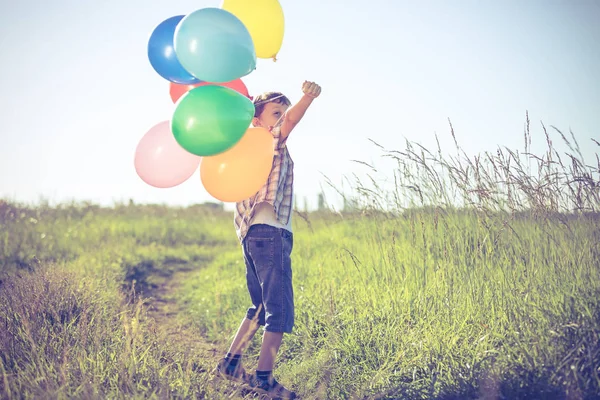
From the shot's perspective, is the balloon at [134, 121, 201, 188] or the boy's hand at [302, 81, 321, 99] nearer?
the boy's hand at [302, 81, 321, 99]

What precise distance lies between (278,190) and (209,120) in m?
0.50

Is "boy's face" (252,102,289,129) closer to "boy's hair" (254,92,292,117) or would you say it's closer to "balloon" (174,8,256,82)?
"boy's hair" (254,92,292,117)

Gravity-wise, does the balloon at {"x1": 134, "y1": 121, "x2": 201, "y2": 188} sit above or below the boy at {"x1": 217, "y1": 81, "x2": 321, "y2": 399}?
above

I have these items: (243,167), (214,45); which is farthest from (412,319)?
(214,45)

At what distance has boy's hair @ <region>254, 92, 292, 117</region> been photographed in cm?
272

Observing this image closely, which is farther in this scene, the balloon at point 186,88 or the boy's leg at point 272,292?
the balloon at point 186,88

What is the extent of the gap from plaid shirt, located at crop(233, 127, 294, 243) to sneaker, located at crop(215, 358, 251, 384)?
2.21 ft

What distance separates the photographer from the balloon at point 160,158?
269 centimetres

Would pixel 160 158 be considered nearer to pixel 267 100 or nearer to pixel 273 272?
pixel 267 100

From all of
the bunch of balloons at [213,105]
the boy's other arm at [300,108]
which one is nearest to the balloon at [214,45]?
the bunch of balloons at [213,105]

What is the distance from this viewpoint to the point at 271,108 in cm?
273

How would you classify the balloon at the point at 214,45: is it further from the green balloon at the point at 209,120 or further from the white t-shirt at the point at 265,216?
the white t-shirt at the point at 265,216

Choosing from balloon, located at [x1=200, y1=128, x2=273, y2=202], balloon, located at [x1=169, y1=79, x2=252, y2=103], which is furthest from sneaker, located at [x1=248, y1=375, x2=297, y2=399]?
balloon, located at [x1=169, y1=79, x2=252, y2=103]

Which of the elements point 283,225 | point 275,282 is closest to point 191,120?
point 283,225
